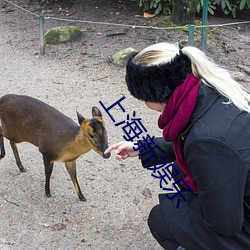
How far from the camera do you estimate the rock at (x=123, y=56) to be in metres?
5.82

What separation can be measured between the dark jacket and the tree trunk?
195 inches

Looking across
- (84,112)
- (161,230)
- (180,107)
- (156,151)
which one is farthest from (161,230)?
(84,112)

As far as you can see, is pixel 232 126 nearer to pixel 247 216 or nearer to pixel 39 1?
pixel 247 216

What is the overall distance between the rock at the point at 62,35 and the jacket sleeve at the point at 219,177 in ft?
15.8

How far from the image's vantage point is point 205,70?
78.6 inches

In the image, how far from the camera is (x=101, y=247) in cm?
301

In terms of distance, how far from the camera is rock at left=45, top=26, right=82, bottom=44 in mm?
6517

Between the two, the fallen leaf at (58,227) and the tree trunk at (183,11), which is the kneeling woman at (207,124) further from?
the tree trunk at (183,11)

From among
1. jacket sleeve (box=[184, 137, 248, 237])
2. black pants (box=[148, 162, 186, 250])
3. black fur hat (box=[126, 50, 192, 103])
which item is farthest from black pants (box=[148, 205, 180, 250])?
black fur hat (box=[126, 50, 192, 103])

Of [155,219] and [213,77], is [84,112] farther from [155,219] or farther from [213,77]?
[213,77]

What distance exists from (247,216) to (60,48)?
15.4 feet

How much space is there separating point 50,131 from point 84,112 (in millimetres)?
1484

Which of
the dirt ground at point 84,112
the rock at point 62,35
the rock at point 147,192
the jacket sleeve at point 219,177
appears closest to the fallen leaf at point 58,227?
the dirt ground at point 84,112

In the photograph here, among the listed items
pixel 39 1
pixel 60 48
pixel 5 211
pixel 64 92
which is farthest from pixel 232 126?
pixel 39 1
